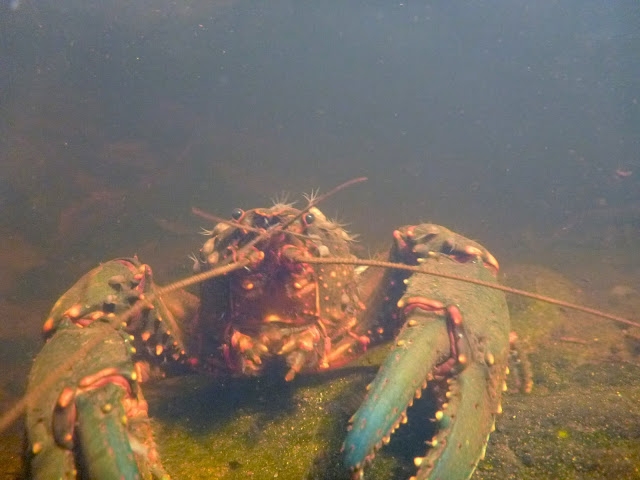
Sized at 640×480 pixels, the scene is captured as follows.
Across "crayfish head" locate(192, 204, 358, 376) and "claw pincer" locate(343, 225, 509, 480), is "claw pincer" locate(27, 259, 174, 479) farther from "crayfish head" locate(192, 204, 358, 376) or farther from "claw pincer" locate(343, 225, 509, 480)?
"claw pincer" locate(343, 225, 509, 480)

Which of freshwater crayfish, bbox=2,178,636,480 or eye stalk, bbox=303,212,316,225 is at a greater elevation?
eye stalk, bbox=303,212,316,225

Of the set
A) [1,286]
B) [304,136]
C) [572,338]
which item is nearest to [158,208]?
[1,286]

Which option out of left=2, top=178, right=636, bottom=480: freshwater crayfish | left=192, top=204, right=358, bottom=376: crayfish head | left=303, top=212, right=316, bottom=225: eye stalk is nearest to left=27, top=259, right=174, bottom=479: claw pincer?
left=2, top=178, right=636, bottom=480: freshwater crayfish

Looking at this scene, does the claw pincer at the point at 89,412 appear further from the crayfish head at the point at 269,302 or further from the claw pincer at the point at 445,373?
the claw pincer at the point at 445,373

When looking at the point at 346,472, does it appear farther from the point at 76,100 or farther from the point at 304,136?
the point at 304,136

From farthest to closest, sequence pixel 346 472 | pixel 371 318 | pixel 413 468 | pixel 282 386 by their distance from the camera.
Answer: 1. pixel 371 318
2. pixel 282 386
3. pixel 413 468
4. pixel 346 472

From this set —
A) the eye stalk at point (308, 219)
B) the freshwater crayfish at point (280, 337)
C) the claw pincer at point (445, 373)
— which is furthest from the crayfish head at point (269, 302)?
the claw pincer at point (445, 373)

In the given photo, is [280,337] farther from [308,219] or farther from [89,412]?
[89,412]

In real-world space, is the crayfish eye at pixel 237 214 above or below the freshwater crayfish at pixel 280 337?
above

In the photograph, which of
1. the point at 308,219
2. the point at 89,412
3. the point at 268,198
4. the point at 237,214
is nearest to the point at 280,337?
the point at 308,219
